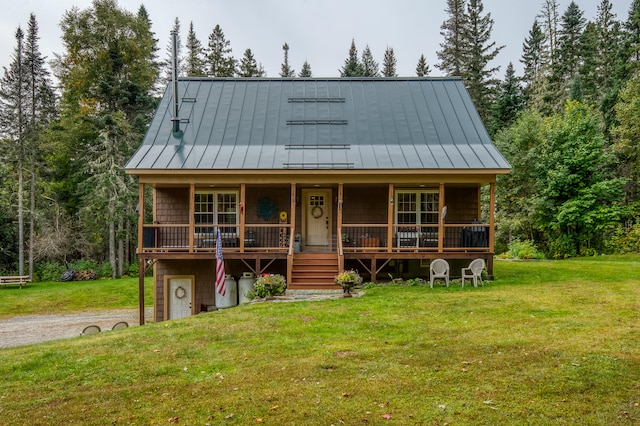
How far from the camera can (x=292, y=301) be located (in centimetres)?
1114

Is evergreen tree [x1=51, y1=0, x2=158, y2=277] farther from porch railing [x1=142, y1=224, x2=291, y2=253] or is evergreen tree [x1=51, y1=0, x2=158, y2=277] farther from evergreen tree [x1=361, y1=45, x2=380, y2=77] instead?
evergreen tree [x1=361, y1=45, x2=380, y2=77]

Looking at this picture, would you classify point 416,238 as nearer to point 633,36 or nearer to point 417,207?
point 417,207

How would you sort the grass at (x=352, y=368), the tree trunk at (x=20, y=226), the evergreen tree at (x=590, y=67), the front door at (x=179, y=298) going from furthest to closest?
the evergreen tree at (x=590, y=67), the tree trunk at (x=20, y=226), the front door at (x=179, y=298), the grass at (x=352, y=368)

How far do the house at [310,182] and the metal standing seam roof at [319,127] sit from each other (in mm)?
65

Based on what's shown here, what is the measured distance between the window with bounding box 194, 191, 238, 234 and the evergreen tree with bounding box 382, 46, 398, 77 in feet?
117

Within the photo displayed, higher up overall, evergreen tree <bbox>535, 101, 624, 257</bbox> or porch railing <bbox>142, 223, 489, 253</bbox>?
evergreen tree <bbox>535, 101, 624, 257</bbox>

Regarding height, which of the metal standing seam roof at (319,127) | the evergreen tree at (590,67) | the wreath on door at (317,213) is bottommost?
the wreath on door at (317,213)

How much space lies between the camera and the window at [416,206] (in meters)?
15.4

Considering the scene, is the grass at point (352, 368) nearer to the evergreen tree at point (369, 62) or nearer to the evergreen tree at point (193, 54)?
the evergreen tree at point (193, 54)

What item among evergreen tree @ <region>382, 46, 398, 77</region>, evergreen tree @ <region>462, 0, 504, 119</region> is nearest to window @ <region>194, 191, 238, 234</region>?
evergreen tree @ <region>462, 0, 504, 119</region>

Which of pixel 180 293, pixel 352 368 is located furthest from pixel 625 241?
pixel 352 368

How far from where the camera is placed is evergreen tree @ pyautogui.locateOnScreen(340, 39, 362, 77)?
4344cm

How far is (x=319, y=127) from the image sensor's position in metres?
16.4

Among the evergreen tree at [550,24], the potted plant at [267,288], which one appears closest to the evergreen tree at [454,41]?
the evergreen tree at [550,24]
